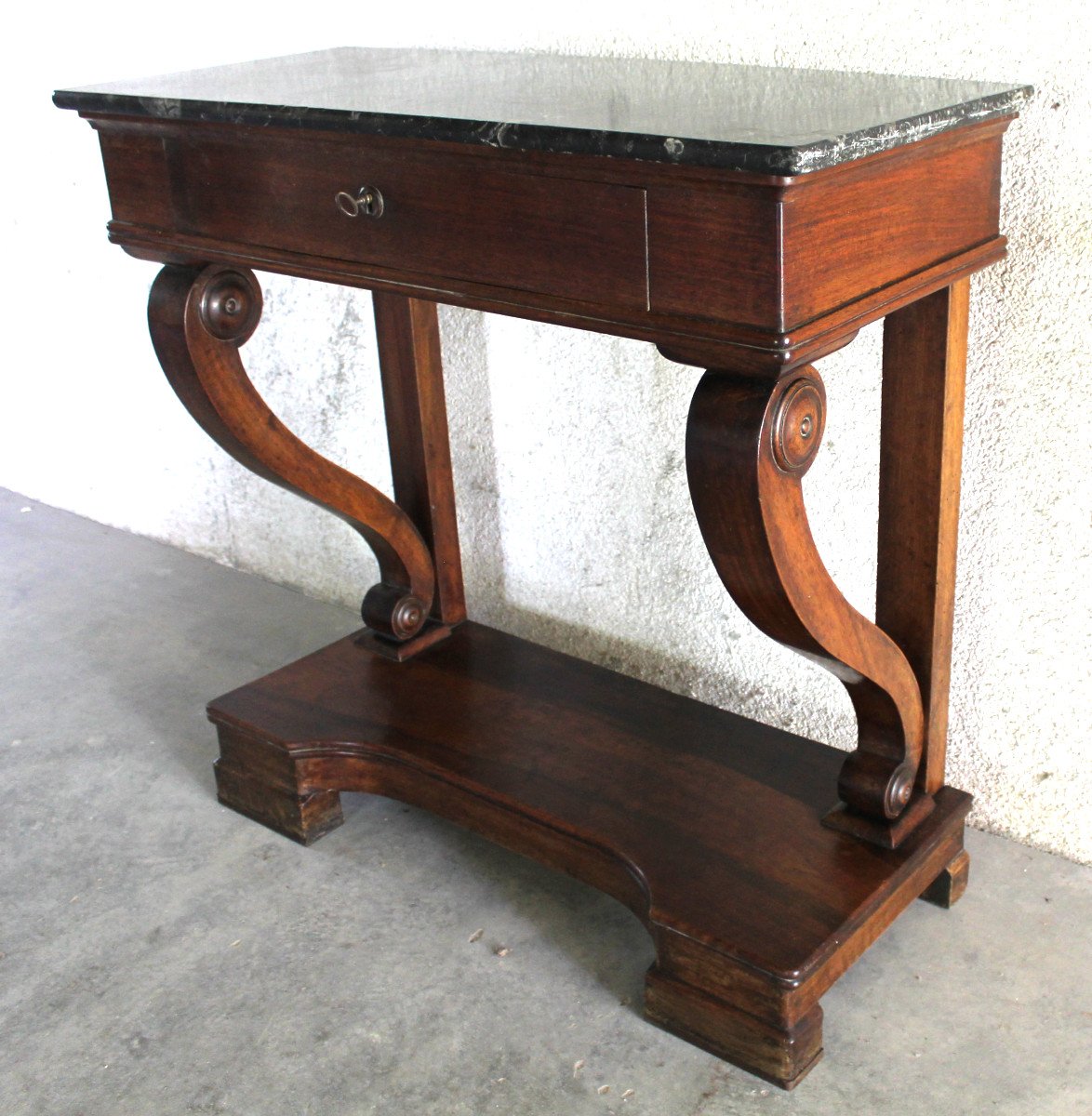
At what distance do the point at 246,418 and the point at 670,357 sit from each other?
814 mm

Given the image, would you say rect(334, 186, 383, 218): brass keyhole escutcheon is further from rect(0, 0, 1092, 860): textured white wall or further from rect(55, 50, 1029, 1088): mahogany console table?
rect(0, 0, 1092, 860): textured white wall

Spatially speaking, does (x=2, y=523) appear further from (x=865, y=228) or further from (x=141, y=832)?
(x=865, y=228)

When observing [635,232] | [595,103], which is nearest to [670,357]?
[635,232]

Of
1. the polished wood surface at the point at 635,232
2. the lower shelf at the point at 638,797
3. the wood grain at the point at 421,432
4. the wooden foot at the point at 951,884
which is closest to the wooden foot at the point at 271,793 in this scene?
the lower shelf at the point at 638,797

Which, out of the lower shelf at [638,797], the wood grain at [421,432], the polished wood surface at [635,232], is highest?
the polished wood surface at [635,232]

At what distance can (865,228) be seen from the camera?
1.27m

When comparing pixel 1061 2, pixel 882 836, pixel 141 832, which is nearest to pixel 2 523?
pixel 141 832

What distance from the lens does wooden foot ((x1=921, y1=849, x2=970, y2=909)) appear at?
1.79 meters

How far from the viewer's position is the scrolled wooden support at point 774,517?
131 cm

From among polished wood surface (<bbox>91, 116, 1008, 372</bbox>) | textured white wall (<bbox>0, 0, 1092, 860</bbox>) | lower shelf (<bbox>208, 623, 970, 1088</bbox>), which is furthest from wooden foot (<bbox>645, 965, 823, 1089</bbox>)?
polished wood surface (<bbox>91, 116, 1008, 372</bbox>)

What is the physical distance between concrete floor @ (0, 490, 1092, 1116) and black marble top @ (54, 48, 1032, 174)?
3.28 ft

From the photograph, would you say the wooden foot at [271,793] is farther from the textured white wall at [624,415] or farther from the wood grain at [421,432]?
the textured white wall at [624,415]

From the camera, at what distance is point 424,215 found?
144 centimetres

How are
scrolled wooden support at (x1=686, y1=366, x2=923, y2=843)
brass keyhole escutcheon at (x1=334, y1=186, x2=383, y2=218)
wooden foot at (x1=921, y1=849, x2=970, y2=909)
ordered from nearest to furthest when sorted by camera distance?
scrolled wooden support at (x1=686, y1=366, x2=923, y2=843), brass keyhole escutcheon at (x1=334, y1=186, x2=383, y2=218), wooden foot at (x1=921, y1=849, x2=970, y2=909)
